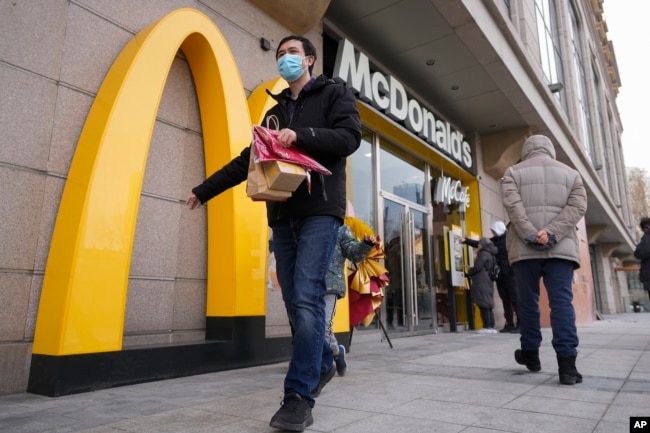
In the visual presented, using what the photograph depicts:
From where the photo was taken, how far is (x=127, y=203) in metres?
3.26

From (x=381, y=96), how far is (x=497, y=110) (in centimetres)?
412

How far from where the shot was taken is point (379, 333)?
7141mm

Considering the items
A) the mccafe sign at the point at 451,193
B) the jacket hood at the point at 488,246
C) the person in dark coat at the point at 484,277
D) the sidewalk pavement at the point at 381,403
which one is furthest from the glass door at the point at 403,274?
the sidewalk pavement at the point at 381,403

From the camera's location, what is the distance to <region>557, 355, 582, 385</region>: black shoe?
3.01m

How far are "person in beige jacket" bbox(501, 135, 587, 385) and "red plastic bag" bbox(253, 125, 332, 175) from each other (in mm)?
2022

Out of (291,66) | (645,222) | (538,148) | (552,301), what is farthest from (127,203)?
(645,222)

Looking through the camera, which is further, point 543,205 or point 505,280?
point 505,280

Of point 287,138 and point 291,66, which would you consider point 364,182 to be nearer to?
point 291,66

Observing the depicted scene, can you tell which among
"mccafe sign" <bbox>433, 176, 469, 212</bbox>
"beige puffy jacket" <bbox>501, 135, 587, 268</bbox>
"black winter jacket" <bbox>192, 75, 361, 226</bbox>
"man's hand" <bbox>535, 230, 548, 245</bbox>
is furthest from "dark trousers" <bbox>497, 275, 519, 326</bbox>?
"black winter jacket" <bbox>192, 75, 361, 226</bbox>

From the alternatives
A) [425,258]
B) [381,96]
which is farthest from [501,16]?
[425,258]

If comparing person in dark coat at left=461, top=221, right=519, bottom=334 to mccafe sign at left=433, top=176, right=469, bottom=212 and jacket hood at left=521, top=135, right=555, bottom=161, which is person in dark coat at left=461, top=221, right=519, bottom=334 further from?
jacket hood at left=521, top=135, right=555, bottom=161

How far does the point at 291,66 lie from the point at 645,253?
21.4ft

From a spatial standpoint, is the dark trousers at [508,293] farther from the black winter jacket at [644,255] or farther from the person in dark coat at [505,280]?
the black winter jacket at [644,255]

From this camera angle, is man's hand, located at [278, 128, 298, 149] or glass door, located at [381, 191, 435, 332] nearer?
man's hand, located at [278, 128, 298, 149]
